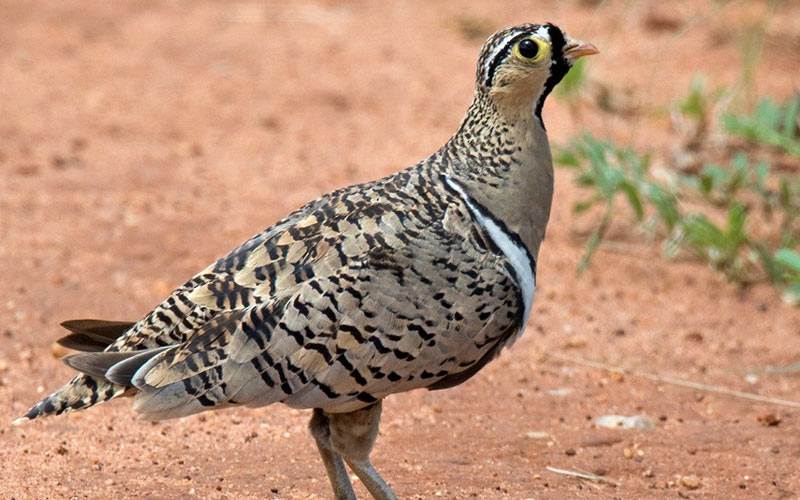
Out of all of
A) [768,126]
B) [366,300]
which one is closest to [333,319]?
[366,300]

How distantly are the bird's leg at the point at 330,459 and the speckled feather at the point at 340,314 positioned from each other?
261 mm

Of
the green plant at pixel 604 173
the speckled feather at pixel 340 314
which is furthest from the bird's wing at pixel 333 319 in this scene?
the green plant at pixel 604 173

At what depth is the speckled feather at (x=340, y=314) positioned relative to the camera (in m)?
4.03

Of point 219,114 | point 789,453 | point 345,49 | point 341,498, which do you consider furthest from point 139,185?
point 789,453

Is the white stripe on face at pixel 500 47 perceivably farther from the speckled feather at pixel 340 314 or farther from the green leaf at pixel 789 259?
the green leaf at pixel 789 259

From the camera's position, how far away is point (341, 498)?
4445 mm

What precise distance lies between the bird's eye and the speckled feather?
0.06 m

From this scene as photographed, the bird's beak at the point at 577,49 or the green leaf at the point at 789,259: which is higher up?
the bird's beak at the point at 577,49

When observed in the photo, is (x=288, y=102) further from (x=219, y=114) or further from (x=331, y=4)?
(x=331, y=4)

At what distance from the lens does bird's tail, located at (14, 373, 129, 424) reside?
4.10 m

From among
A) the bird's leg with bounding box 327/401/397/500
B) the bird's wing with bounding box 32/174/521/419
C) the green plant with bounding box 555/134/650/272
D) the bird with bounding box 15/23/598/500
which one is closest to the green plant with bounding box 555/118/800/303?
the green plant with bounding box 555/134/650/272

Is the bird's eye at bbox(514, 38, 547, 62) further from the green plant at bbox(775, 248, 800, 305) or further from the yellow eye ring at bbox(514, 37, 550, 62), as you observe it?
the green plant at bbox(775, 248, 800, 305)

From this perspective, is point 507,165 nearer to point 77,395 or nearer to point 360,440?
point 360,440

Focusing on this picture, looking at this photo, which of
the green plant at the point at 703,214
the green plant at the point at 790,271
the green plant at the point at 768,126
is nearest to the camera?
the green plant at the point at 790,271
